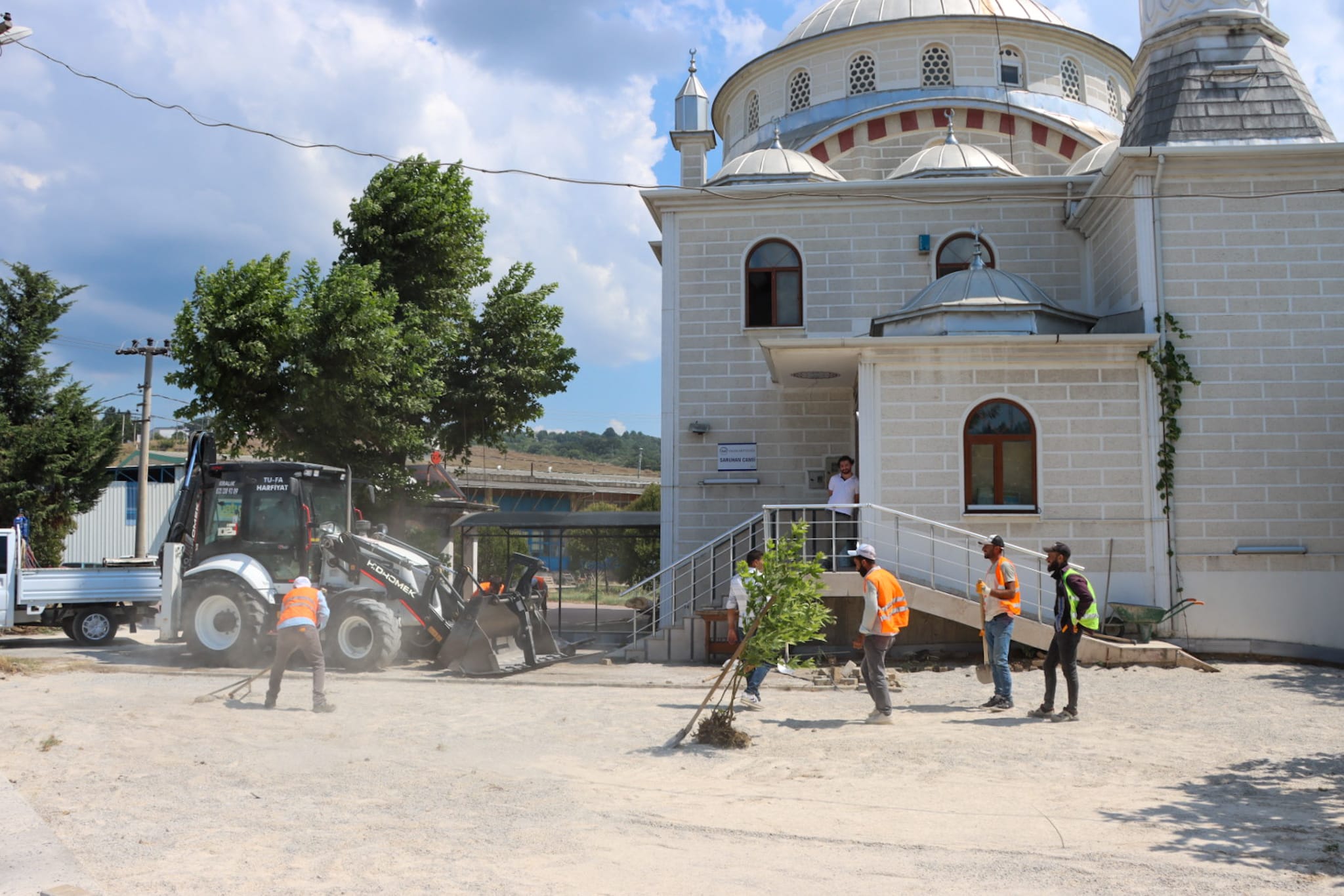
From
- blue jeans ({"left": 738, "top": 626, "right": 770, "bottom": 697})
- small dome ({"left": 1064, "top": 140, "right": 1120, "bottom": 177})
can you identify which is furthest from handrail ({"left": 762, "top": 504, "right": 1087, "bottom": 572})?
small dome ({"left": 1064, "top": 140, "right": 1120, "bottom": 177})

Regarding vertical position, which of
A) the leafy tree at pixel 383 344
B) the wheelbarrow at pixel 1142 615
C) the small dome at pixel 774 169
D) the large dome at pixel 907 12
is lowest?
the wheelbarrow at pixel 1142 615

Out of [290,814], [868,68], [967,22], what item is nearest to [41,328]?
[868,68]

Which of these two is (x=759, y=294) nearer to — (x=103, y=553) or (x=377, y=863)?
(x=377, y=863)

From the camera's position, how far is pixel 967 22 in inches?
868

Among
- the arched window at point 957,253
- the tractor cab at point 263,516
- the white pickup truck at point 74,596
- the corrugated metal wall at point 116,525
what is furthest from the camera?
the corrugated metal wall at point 116,525

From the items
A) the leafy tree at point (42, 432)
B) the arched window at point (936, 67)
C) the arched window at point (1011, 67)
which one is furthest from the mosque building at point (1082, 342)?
the leafy tree at point (42, 432)

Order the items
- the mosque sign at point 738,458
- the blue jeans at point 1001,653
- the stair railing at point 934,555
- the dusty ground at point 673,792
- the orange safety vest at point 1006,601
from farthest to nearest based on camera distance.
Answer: the mosque sign at point 738,458, the stair railing at point 934,555, the blue jeans at point 1001,653, the orange safety vest at point 1006,601, the dusty ground at point 673,792

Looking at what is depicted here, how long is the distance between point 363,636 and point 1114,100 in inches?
755

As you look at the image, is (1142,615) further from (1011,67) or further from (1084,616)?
(1011,67)

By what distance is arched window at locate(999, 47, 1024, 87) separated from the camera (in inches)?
872

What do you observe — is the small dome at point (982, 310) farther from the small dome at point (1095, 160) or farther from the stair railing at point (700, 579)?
the small dome at point (1095, 160)

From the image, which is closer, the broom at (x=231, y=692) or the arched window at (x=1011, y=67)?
the broom at (x=231, y=692)

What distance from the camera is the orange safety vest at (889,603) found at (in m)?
9.89

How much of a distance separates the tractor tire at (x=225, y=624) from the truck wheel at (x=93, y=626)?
4985 mm
